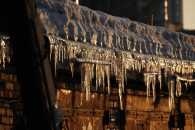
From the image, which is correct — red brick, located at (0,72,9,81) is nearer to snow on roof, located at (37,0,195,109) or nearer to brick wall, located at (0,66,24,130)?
brick wall, located at (0,66,24,130)

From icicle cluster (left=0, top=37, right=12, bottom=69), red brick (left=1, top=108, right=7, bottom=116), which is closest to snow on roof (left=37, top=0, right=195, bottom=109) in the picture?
icicle cluster (left=0, top=37, right=12, bottom=69)

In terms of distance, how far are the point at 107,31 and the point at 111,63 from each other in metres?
0.73

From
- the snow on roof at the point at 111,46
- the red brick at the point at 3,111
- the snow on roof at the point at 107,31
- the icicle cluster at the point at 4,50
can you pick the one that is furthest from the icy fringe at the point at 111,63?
the red brick at the point at 3,111

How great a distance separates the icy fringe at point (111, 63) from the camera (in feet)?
17.6

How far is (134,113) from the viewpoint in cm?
732

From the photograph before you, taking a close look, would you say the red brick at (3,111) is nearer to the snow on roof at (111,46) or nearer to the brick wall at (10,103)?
the brick wall at (10,103)

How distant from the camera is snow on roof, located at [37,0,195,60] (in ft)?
17.9

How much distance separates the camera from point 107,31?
6352 millimetres

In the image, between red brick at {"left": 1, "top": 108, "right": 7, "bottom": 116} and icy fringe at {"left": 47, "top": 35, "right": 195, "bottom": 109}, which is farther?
icy fringe at {"left": 47, "top": 35, "right": 195, "bottom": 109}

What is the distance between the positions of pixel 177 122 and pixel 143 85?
1.66 meters

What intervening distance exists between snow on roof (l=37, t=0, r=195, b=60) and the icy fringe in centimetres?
25

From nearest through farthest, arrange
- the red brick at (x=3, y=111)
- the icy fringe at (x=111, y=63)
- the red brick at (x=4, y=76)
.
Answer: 1. the red brick at (x=3, y=111)
2. the red brick at (x=4, y=76)
3. the icy fringe at (x=111, y=63)

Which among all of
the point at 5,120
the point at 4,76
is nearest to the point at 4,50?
the point at 4,76

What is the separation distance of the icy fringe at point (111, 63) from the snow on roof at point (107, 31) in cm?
25
